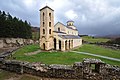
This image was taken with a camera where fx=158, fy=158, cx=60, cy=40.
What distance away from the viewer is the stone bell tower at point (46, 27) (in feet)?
119

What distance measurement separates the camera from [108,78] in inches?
571

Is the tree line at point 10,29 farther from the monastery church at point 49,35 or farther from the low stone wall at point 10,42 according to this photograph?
the monastery church at point 49,35

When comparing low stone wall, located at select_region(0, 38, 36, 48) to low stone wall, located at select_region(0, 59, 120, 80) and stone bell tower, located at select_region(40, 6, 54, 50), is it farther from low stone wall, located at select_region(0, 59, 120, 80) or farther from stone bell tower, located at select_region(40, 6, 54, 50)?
low stone wall, located at select_region(0, 59, 120, 80)

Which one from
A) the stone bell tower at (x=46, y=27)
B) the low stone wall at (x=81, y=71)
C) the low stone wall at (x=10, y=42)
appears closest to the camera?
the low stone wall at (x=81, y=71)

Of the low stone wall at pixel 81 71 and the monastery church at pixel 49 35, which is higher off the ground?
the monastery church at pixel 49 35

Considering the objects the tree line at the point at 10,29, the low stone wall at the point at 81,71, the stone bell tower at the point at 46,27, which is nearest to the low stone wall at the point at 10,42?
the tree line at the point at 10,29

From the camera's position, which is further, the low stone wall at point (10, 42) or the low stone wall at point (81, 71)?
the low stone wall at point (10, 42)

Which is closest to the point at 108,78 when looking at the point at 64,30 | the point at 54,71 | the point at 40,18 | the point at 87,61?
the point at 87,61

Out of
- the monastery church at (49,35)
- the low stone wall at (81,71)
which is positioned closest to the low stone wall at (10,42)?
the monastery church at (49,35)

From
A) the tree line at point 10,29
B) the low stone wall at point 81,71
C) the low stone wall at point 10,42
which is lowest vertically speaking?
the low stone wall at point 81,71

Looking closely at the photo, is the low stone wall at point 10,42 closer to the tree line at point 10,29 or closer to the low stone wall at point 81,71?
the tree line at point 10,29

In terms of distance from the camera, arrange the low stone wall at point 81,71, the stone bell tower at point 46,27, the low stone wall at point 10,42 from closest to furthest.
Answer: the low stone wall at point 81,71
the stone bell tower at point 46,27
the low stone wall at point 10,42

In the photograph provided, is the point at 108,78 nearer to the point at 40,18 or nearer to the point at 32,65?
the point at 32,65

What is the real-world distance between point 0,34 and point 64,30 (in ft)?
79.2
